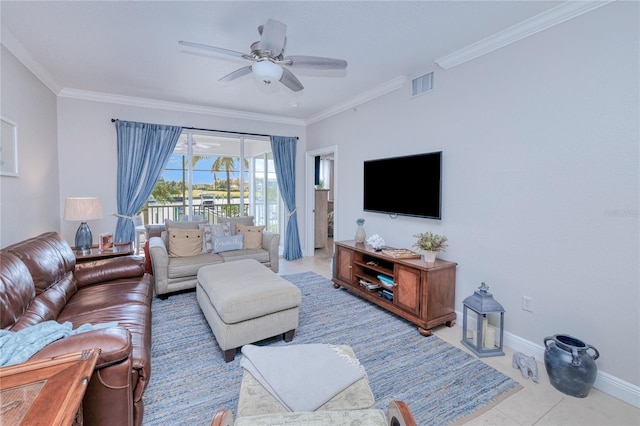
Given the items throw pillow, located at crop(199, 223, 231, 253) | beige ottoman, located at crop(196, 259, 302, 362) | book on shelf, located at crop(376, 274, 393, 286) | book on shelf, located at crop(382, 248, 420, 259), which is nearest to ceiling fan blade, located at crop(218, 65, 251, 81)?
beige ottoman, located at crop(196, 259, 302, 362)

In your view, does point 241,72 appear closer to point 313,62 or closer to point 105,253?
point 313,62

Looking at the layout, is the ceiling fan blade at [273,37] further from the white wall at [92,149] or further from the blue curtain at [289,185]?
the blue curtain at [289,185]

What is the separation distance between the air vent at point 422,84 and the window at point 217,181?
2.91 meters

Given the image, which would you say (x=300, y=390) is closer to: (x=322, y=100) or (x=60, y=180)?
(x=322, y=100)

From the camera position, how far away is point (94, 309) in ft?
6.83

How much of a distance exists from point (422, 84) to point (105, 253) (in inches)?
156

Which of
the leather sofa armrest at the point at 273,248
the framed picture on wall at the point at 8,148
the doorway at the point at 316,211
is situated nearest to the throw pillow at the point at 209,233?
the leather sofa armrest at the point at 273,248

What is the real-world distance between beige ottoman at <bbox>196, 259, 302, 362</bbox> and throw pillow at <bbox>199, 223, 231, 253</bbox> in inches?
58.9

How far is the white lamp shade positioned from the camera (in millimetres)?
3164

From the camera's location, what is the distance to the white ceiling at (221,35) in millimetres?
2145

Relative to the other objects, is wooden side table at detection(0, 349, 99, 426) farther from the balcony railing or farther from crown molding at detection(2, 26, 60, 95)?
the balcony railing

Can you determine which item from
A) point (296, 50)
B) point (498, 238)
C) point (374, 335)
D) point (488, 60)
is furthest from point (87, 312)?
point (488, 60)

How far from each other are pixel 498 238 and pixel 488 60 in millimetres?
1597

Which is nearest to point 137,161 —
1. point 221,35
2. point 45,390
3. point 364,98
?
point 221,35
